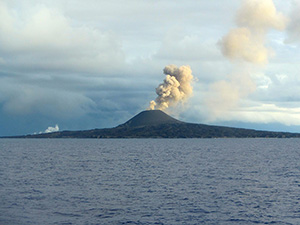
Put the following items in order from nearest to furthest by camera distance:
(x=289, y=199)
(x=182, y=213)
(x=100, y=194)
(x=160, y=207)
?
(x=182, y=213)
(x=160, y=207)
(x=289, y=199)
(x=100, y=194)

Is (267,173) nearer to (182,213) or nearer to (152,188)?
(152,188)

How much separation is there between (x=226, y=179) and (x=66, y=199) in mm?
35465

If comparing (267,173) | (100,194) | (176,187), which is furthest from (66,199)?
(267,173)

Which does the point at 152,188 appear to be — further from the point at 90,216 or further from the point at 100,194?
the point at 90,216

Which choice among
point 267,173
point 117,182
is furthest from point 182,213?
point 267,173

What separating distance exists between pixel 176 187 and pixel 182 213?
780 inches

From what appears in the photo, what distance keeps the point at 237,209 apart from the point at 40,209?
2544 cm

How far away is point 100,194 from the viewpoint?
58.2 m

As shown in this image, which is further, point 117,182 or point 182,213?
point 117,182

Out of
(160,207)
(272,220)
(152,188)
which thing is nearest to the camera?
(272,220)

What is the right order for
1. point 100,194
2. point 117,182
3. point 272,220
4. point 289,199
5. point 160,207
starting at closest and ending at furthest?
point 272,220 < point 160,207 < point 289,199 < point 100,194 < point 117,182

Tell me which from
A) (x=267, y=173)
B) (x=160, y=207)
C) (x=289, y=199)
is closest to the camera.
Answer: (x=160, y=207)

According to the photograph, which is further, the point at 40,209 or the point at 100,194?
the point at 100,194

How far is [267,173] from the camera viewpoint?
287 ft
